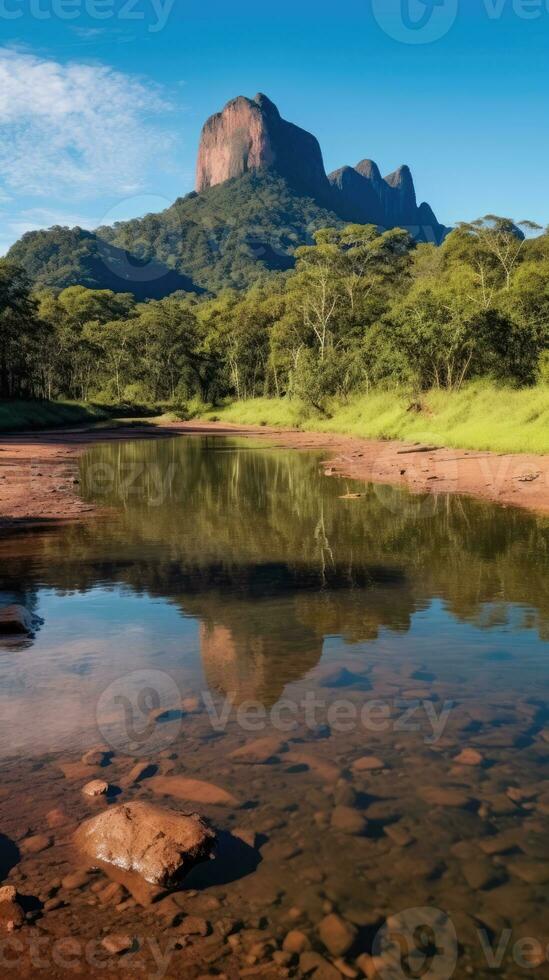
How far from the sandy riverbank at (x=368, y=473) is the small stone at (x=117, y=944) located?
11321 mm

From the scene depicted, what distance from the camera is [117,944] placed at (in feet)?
9.60

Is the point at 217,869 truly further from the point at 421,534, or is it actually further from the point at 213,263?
the point at 213,263

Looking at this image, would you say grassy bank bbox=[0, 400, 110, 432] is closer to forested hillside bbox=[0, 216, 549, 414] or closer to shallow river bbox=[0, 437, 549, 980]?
forested hillside bbox=[0, 216, 549, 414]

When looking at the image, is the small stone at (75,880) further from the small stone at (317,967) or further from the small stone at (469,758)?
the small stone at (469,758)

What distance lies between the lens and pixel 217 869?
11.3 ft

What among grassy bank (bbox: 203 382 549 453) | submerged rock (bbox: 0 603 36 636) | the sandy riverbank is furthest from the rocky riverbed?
grassy bank (bbox: 203 382 549 453)

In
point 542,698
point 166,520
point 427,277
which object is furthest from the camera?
point 427,277

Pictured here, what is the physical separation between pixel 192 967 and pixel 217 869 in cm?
62

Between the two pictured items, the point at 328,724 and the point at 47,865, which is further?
the point at 328,724

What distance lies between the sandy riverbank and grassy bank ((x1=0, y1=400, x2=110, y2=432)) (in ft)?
36.7

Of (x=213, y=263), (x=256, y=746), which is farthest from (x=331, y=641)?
(x=213, y=263)

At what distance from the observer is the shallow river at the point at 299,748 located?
305 centimetres

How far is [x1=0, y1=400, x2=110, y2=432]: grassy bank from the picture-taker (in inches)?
1854

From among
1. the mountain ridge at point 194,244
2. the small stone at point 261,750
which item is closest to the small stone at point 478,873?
the small stone at point 261,750
